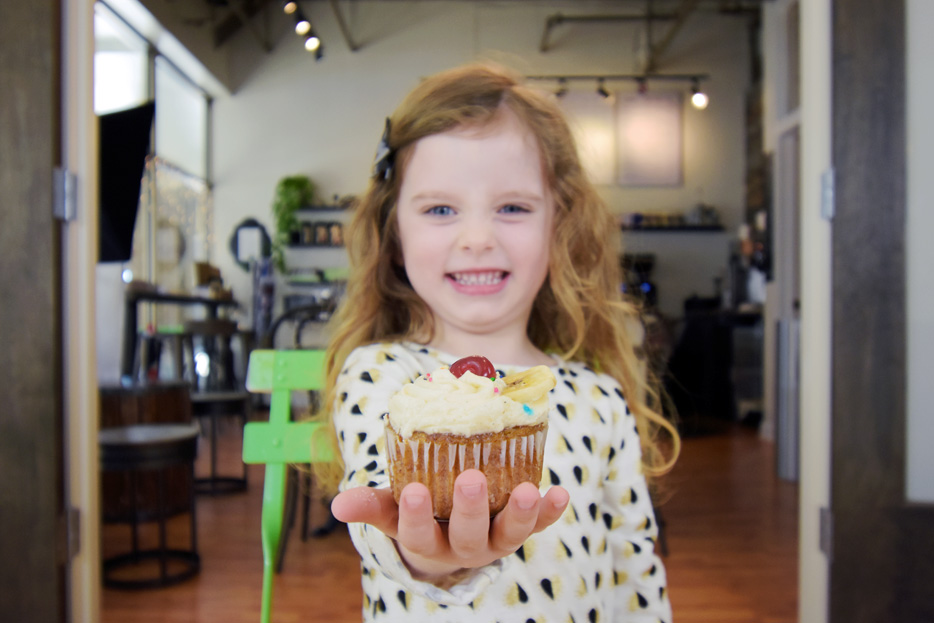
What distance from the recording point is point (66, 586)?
1.58 metres

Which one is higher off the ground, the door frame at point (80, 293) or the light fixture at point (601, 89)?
the light fixture at point (601, 89)

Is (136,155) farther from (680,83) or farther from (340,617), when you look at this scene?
(680,83)

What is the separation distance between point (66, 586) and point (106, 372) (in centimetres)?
244

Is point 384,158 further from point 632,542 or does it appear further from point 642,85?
point 642,85

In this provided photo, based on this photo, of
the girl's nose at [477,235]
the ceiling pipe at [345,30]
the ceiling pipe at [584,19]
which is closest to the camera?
the girl's nose at [477,235]

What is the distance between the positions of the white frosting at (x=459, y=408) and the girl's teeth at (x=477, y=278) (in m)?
0.31

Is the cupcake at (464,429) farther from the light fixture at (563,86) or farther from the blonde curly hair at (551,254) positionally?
the light fixture at (563,86)

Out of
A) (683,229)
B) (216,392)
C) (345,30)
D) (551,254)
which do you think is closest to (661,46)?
(683,229)

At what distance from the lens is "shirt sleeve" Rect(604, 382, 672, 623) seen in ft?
3.74

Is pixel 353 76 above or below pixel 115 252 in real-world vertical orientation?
above

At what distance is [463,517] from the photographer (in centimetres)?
62

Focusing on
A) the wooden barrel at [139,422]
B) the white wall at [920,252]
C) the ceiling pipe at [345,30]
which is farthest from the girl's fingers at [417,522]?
the ceiling pipe at [345,30]

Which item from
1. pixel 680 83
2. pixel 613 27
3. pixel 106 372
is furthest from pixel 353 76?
pixel 106 372

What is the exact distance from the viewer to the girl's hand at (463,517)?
1.97 ft
